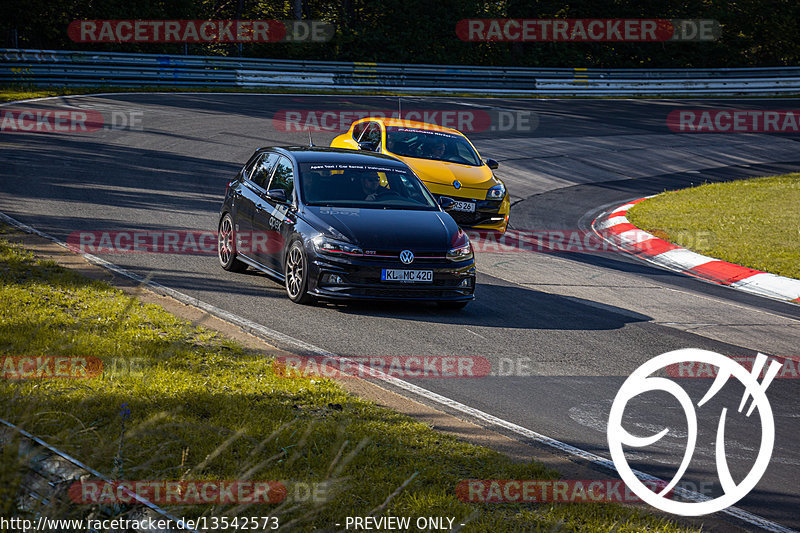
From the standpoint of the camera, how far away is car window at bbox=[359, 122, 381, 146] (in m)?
16.2

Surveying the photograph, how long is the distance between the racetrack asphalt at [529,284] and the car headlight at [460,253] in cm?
63

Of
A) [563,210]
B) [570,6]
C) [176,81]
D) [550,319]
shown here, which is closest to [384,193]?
[550,319]

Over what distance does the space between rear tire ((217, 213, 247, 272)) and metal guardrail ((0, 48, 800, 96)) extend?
67.3ft

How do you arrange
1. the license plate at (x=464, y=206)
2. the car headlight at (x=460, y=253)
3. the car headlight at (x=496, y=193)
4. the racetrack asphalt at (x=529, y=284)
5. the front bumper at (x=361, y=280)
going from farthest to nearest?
the car headlight at (x=496, y=193)
the license plate at (x=464, y=206)
the car headlight at (x=460, y=253)
the front bumper at (x=361, y=280)
the racetrack asphalt at (x=529, y=284)

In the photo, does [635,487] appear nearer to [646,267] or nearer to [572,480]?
[572,480]

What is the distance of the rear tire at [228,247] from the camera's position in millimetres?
11289

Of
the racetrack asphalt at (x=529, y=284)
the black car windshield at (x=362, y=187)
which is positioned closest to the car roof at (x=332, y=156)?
the black car windshield at (x=362, y=187)

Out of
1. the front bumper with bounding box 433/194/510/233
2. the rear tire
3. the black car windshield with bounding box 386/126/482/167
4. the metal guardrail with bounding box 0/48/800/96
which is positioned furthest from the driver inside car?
the metal guardrail with bounding box 0/48/800/96

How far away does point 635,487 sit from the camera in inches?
211

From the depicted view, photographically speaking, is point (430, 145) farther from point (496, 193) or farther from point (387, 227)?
point (387, 227)

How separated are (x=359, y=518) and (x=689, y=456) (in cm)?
261

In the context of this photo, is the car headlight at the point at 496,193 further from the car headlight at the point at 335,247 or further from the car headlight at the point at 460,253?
the car headlight at the point at 335,247

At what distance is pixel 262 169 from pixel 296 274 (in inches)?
88.5

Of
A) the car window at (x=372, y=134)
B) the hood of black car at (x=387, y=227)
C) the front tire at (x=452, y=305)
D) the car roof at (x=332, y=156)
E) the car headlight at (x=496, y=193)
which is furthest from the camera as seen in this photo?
the car window at (x=372, y=134)
